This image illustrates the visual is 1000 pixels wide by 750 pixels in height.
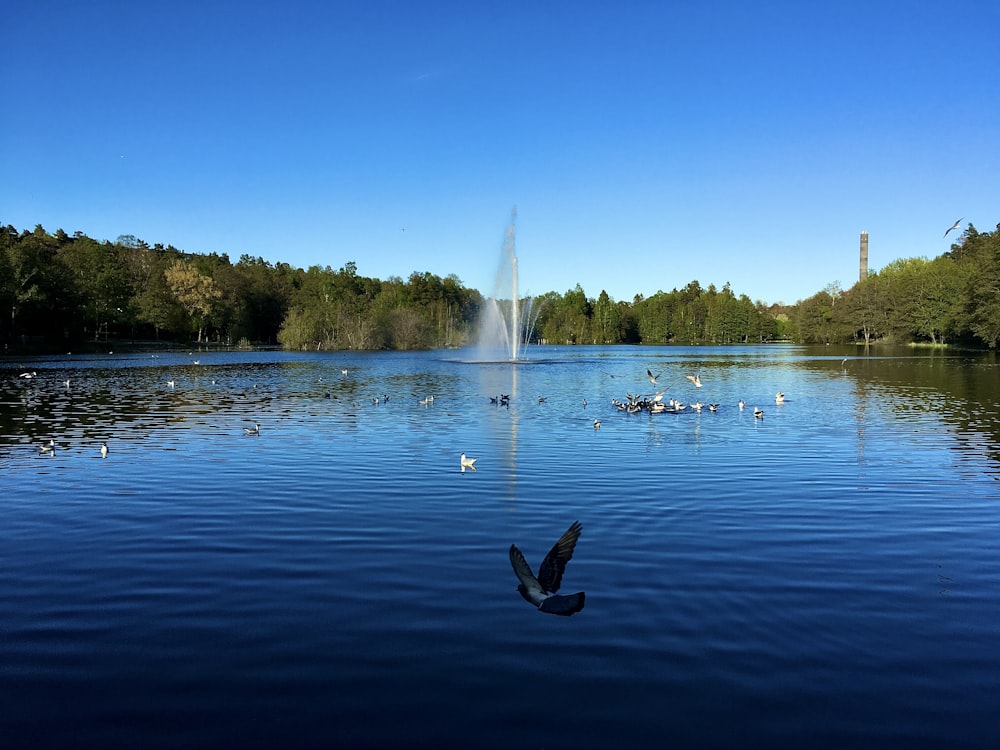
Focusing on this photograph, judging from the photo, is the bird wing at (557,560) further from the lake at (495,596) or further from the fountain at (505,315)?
the fountain at (505,315)

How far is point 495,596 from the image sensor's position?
789 cm

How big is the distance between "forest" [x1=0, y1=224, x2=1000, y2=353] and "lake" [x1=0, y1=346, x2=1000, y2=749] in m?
73.3

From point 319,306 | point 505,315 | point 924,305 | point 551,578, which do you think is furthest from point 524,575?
point 924,305

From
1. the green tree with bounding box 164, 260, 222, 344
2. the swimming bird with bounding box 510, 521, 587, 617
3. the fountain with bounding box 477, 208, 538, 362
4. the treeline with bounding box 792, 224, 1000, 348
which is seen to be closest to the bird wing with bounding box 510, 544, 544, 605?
the swimming bird with bounding box 510, 521, 587, 617

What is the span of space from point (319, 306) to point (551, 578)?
368 ft

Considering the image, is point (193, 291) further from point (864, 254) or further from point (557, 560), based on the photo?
point (864, 254)

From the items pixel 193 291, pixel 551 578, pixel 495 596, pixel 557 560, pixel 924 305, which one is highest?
pixel 193 291

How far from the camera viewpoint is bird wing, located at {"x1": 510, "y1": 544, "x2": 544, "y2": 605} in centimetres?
650

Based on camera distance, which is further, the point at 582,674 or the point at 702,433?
the point at 702,433

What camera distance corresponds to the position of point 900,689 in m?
5.87

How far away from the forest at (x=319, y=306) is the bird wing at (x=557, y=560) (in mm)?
82434

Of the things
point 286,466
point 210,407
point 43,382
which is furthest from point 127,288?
point 286,466

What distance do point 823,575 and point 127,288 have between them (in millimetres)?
109638

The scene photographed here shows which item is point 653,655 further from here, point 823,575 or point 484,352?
point 484,352
